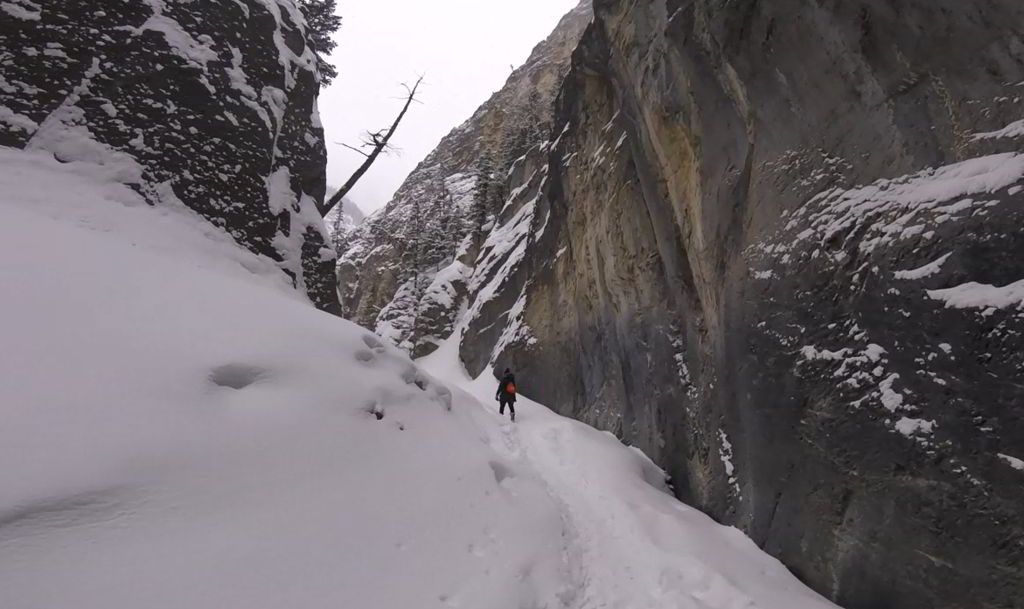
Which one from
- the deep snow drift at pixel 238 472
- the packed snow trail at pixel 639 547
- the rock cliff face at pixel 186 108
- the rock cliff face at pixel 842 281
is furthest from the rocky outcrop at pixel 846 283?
the rock cliff face at pixel 186 108

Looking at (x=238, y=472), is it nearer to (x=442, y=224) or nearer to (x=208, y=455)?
(x=208, y=455)

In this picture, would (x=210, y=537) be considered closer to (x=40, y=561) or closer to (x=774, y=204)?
(x=40, y=561)

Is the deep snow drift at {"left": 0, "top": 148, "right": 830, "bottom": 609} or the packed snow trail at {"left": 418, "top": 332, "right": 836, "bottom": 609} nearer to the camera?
the deep snow drift at {"left": 0, "top": 148, "right": 830, "bottom": 609}

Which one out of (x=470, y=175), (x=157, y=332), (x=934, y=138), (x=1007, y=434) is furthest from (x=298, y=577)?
(x=470, y=175)

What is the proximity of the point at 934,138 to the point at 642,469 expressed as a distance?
765cm

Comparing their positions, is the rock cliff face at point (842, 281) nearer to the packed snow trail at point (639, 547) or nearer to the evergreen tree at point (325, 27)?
the packed snow trail at point (639, 547)

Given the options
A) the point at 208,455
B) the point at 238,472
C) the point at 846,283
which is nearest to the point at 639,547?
the point at 846,283

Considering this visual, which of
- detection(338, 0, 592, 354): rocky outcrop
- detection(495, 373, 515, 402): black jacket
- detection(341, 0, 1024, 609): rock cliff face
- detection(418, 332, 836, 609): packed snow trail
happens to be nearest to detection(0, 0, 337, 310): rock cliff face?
detection(495, 373, 515, 402): black jacket

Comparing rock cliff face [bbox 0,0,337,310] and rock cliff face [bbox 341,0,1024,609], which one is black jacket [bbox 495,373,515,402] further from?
rock cliff face [bbox 0,0,337,310]

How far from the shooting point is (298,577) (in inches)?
144

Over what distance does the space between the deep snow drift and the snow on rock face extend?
0.02 metres

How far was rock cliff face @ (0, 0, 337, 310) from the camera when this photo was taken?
799 cm

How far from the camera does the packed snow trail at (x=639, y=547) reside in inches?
215

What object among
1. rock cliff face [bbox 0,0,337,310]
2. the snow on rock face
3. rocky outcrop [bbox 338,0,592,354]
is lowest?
the snow on rock face
